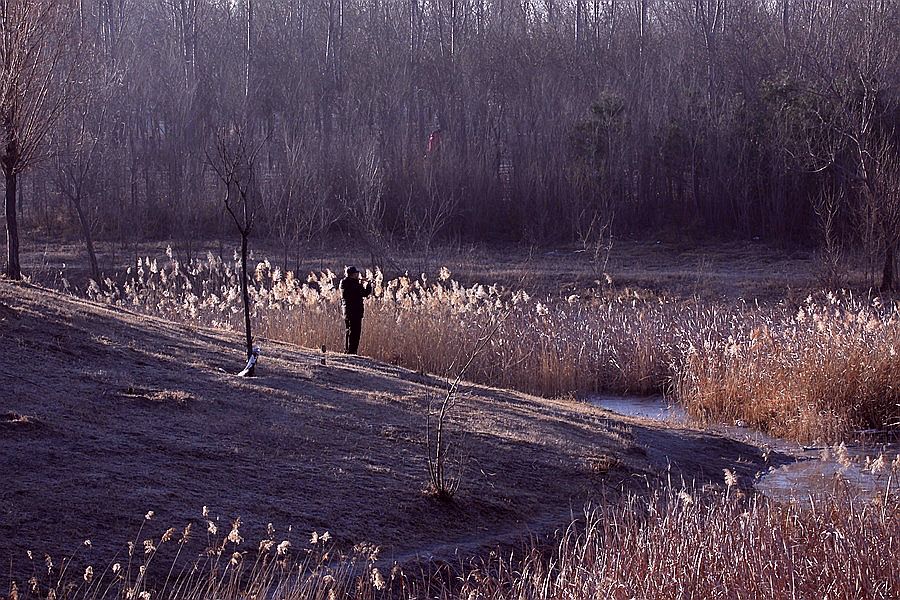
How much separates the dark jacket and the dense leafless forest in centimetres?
1065

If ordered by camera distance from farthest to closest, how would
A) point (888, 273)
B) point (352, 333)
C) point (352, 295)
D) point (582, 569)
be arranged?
point (888, 273) < point (352, 333) < point (352, 295) < point (582, 569)

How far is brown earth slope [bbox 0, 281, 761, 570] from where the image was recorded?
234 inches

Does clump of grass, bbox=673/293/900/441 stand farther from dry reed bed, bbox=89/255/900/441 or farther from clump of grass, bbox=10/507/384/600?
clump of grass, bbox=10/507/384/600

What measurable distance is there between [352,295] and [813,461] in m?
5.08

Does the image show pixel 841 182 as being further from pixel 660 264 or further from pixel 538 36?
pixel 538 36

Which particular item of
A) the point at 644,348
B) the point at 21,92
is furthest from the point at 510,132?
the point at 21,92

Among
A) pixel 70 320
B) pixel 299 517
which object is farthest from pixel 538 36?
pixel 299 517

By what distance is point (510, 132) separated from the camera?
119 feet

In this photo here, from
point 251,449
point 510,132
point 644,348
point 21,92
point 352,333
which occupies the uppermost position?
point 510,132

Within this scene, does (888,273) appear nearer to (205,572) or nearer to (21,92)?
(21,92)

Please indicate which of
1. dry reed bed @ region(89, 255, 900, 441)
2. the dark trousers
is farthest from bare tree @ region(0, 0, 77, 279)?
the dark trousers

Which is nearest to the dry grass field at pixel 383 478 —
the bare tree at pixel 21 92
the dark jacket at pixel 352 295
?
the dark jacket at pixel 352 295

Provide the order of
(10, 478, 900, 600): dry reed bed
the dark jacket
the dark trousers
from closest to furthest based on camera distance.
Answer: (10, 478, 900, 600): dry reed bed < the dark jacket < the dark trousers

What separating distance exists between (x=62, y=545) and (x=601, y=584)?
2.51 metres
